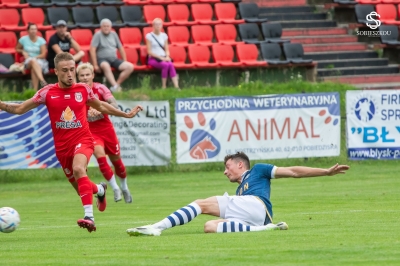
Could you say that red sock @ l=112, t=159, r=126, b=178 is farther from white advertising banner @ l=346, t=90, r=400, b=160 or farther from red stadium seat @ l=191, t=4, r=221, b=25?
red stadium seat @ l=191, t=4, r=221, b=25

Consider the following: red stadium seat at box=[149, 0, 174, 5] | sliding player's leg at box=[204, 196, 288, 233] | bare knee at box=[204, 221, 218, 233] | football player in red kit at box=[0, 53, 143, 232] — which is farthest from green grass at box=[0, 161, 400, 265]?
red stadium seat at box=[149, 0, 174, 5]

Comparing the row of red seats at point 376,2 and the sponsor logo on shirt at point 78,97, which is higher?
the row of red seats at point 376,2

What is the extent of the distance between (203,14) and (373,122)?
24.4 feet

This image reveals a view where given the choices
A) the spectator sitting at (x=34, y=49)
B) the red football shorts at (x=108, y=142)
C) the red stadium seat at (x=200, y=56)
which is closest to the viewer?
the red football shorts at (x=108, y=142)

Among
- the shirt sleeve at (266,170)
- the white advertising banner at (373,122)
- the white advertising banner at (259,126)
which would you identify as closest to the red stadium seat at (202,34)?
the white advertising banner at (259,126)

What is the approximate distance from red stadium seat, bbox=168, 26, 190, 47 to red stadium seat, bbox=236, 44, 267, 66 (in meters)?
1.48

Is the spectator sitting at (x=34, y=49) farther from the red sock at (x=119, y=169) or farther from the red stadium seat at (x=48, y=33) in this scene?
the red sock at (x=119, y=169)

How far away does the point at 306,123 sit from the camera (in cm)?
2150

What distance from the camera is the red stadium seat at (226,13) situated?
27.1 m

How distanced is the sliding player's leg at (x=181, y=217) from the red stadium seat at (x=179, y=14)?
1636cm

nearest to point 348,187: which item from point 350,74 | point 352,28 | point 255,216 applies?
point 255,216

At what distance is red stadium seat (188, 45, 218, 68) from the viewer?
25.1m

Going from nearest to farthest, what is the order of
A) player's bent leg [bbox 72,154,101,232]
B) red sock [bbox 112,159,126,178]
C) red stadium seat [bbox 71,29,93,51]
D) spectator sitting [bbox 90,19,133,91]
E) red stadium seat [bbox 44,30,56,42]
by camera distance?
player's bent leg [bbox 72,154,101,232], red sock [bbox 112,159,126,178], spectator sitting [bbox 90,19,133,91], red stadium seat [bbox 44,30,56,42], red stadium seat [bbox 71,29,93,51]

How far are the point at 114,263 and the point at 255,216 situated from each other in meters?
2.72
